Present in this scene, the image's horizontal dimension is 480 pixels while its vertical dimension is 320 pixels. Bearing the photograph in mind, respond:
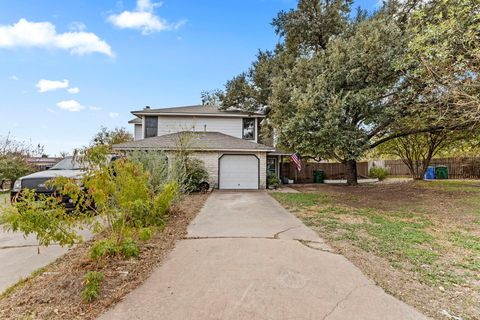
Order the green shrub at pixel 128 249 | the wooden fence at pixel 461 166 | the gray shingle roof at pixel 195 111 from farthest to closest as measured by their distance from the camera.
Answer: the wooden fence at pixel 461 166 → the gray shingle roof at pixel 195 111 → the green shrub at pixel 128 249

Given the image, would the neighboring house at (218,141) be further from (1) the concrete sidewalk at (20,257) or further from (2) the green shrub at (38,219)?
(2) the green shrub at (38,219)

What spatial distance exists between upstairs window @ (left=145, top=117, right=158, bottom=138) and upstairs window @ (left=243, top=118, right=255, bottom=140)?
19.5ft

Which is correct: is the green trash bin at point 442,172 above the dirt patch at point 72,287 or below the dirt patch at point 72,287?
above

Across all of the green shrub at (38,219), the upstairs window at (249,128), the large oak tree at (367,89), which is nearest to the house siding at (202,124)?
the upstairs window at (249,128)

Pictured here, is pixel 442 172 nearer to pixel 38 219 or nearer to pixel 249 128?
pixel 249 128

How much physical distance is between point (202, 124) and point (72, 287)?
14.6 m

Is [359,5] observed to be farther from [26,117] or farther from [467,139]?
[26,117]

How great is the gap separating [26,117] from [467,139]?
26.8m

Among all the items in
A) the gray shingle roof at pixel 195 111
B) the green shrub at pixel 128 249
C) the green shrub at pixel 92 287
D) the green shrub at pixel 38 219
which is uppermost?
the gray shingle roof at pixel 195 111

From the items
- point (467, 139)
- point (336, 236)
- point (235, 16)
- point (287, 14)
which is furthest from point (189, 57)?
point (467, 139)

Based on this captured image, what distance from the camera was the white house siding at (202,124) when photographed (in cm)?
1664

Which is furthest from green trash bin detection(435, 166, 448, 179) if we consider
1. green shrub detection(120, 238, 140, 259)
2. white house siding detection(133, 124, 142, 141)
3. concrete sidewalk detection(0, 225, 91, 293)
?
concrete sidewalk detection(0, 225, 91, 293)

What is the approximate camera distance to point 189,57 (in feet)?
46.6

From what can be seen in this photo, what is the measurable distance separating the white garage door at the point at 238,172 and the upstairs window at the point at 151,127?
17.6 ft
